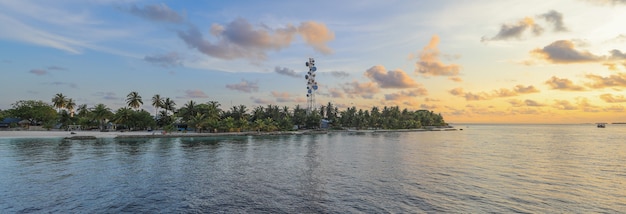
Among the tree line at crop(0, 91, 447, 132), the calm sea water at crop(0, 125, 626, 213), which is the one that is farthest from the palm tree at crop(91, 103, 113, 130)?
the calm sea water at crop(0, 125, 626, 213)

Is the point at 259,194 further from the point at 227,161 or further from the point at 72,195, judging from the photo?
the point at 227,161

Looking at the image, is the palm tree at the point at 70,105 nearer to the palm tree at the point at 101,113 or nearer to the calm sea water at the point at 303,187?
the palm tree at the point at 101,113

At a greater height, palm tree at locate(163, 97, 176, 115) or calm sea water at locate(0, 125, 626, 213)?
palm tree at locate(163, 97, 176, 115)

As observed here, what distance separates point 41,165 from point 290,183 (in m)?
34.2

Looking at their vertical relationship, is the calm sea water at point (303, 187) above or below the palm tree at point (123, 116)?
below

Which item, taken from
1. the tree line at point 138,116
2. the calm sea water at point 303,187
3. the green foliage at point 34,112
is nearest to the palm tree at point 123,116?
the tree line at point 138,116

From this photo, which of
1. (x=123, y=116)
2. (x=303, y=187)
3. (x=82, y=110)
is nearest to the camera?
(x=303, y=187)

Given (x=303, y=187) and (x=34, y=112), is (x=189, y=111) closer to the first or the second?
(x=34, y=112)

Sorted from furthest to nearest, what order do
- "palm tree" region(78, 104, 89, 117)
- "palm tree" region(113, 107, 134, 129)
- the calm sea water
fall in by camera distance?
"palm tree" region(78, 104, 89, 117) < "palm tree" region(113, 107, 134, 129) < the calm sea water

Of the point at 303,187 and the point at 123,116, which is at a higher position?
the point at 123,116

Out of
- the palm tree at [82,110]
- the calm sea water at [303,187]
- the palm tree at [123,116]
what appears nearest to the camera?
the calm sea water at [303,187]

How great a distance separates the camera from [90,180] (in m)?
30.5


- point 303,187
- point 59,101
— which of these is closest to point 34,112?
point 59,101

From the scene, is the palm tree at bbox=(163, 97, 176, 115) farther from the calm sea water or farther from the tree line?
the calm sea water
